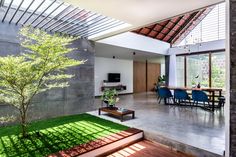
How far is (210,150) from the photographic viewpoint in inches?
123

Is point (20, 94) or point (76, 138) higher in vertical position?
point (20, 94)

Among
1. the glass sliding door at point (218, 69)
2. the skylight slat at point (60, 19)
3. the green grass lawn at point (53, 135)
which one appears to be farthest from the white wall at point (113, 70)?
the glass sliding door at point (218, 69)

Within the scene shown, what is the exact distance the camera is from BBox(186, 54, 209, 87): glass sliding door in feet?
29.8

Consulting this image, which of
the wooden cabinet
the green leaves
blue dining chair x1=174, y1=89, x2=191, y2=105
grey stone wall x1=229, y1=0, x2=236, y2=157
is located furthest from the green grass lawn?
the wooden cabinet

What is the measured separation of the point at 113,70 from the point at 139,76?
311cm

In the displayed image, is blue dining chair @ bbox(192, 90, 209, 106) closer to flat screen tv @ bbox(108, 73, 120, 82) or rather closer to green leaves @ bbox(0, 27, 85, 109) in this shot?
green leaves @ bbox(0, 27, 85, 109)

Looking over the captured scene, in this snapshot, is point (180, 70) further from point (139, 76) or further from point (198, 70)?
point (139, 76)

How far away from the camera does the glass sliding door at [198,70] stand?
9.08 m

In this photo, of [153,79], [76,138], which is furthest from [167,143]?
[153,79]

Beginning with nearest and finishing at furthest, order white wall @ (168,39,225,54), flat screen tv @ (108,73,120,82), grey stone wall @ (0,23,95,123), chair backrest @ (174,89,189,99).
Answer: grey stone wall @ (0,23,95,123)
chair backrest @ (174,89,189,99)
white wall @ (168,39,225,54)
flat screen tv @ (108,73,120,82)

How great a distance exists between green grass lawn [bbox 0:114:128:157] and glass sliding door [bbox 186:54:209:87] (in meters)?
6.38

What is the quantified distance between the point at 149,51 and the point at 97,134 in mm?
6512

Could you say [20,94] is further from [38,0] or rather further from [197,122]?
[197,122]

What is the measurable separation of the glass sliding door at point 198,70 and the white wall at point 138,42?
69.6 inches
